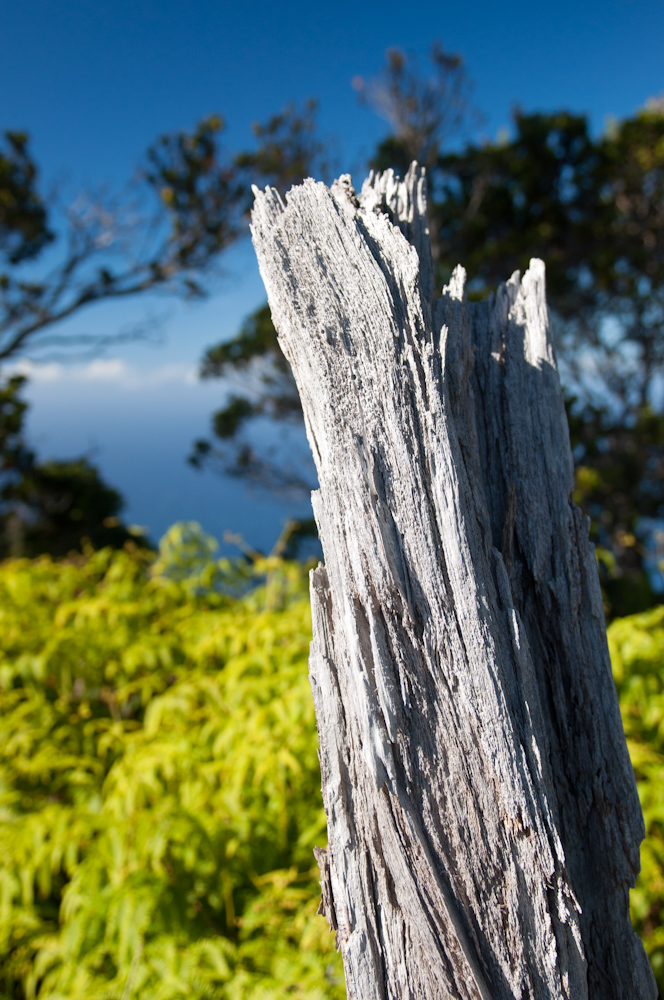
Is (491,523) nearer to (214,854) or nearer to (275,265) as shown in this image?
(275,265)

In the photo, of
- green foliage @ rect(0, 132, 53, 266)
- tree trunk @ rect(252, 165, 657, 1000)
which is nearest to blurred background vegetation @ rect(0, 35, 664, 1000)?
tree trunk @ rect(252, 165, 657, 1000)

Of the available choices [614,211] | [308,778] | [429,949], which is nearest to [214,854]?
[308,778]

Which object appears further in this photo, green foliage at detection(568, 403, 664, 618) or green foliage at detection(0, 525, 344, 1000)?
green foliage at detection(568, 403, 664, 618)

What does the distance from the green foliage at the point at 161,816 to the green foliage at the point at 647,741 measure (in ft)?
3.78

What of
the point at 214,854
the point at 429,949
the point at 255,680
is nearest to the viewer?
the point at 429,949

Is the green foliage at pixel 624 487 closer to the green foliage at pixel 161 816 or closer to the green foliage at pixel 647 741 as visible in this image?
the green foliage at pixel 647 741

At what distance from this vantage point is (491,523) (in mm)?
1247

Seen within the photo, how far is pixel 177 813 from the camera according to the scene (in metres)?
2.10

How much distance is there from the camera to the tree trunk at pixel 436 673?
1027 mm

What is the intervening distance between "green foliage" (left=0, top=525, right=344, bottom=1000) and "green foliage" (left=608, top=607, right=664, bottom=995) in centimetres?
115

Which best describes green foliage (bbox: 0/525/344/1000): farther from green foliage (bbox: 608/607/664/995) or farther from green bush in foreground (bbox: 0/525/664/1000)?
green foliage (bbox: 608/607/664/995)

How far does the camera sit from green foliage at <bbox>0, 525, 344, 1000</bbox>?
189cm

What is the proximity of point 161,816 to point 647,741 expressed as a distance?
2.16 m

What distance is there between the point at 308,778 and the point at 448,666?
1574mm
